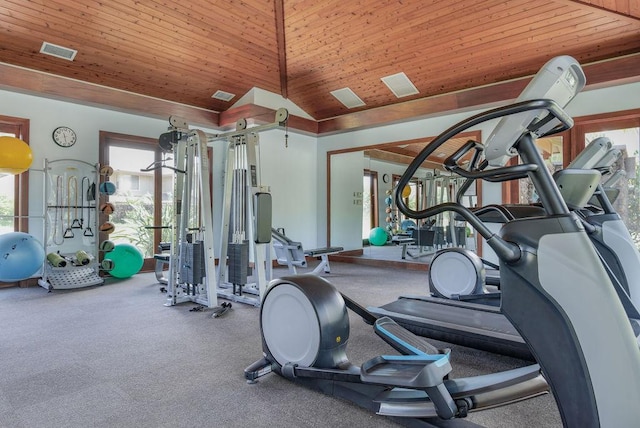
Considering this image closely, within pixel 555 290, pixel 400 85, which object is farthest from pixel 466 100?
pixel 555 290

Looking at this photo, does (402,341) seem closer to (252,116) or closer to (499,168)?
(499,168)

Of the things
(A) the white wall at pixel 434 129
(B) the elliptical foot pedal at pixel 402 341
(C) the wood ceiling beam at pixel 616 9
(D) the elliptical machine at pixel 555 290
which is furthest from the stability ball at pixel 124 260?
(C) the wood ceiling beam at pixel 616 9

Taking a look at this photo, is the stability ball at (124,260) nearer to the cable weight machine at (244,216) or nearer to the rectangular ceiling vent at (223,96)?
the cable weight machine at (244,216)

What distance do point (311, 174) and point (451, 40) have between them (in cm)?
382

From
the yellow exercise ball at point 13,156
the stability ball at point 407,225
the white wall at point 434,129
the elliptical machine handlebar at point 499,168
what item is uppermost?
the white wall at point 434,129

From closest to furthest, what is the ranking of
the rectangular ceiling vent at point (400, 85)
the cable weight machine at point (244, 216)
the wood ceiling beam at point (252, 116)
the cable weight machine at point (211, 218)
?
the cable weight machine at point (244, 216)
the cable weight machine at point (211, 218)
the rectangular ceiling vent at point (400, 85)
the wood ceiling beam at point (252, 116)

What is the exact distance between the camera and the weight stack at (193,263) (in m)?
4.02

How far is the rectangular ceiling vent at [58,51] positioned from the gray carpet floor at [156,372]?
311cm

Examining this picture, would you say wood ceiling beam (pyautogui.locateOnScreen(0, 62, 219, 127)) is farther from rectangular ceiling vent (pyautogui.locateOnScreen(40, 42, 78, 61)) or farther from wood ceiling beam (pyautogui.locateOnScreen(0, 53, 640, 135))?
rectangular ceiling vent (pyautogui.locateOnScreen(40, 42, 78, 61))

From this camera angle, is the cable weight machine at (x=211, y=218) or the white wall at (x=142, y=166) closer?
the cable weight machine at (x=211, y=218)

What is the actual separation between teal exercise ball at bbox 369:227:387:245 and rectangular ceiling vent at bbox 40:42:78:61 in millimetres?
5982

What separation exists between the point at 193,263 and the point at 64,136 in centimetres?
315

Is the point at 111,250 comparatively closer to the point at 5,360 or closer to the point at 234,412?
the point at 5,360

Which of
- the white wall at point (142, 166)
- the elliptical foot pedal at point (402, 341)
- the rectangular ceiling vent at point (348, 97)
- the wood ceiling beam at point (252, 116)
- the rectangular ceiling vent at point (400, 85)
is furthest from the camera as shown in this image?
the rectangular ceiling vent at point (348, 97)
